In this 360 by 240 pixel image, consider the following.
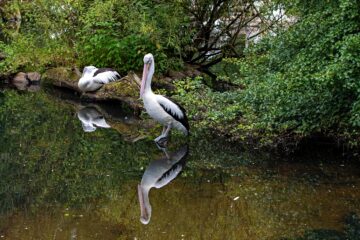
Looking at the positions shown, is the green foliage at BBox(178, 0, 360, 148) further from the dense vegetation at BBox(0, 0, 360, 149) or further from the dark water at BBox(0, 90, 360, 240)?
the dark water at BBox(0, 90, 360, 240)

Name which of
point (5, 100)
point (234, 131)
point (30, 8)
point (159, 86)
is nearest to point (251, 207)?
point (234, 131)

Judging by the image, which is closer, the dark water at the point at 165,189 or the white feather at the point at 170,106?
the dark water at the point at 165,189

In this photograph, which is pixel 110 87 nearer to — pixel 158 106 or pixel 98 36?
pixel 98 36

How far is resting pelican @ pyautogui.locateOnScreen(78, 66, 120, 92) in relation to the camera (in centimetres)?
1281

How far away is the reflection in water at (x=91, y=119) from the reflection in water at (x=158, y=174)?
2343mm

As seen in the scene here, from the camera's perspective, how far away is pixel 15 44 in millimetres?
15609

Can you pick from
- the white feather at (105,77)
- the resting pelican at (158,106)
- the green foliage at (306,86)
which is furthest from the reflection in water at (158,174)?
the white feather at (105,77)

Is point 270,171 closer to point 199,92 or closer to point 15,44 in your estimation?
point 199,92

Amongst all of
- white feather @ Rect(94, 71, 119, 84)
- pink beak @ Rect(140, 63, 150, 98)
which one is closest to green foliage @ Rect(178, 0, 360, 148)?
pink beak @ Rect(140, 63, 150, 98)

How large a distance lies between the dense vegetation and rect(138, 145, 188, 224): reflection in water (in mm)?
983

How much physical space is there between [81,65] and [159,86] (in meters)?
2.48

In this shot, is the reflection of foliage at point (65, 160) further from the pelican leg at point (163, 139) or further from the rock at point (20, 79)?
the rock at point (20, 79)

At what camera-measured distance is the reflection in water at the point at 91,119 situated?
10656 mm

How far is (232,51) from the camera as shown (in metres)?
15.3
